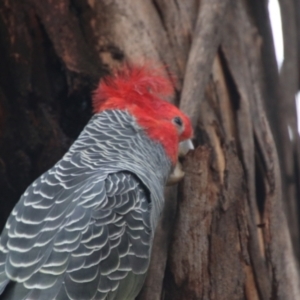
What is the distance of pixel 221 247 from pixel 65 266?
2.77ft

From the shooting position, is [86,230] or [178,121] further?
[178,121]

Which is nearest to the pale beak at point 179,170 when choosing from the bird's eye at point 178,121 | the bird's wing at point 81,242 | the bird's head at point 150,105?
the bird's head at point 150,105

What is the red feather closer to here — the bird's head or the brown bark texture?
the bird's head

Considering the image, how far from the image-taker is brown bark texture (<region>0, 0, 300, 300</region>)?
11.0 feet

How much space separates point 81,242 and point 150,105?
3.26ft

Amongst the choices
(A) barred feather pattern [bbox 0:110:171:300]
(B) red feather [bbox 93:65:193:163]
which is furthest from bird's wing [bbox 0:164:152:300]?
(B) red feather [bbox 93:65:193:163]

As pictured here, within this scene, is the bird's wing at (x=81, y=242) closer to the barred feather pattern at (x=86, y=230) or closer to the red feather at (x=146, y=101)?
the barred feather pattern at (x=86, y=230)

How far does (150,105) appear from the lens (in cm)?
361

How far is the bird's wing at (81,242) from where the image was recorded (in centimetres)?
288

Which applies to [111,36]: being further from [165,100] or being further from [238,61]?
[238,61]

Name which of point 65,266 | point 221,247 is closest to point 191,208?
point 221,247

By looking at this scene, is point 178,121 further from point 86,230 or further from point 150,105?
point 86,230

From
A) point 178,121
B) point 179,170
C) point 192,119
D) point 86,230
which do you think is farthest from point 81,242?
point 192,119

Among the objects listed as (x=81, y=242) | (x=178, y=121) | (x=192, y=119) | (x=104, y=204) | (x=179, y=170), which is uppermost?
(x=192, y=119)
